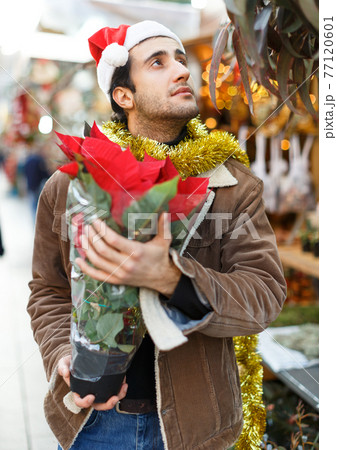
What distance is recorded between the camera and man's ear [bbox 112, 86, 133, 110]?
4.60 feet

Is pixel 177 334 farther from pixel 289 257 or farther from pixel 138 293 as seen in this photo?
pixel 289 257

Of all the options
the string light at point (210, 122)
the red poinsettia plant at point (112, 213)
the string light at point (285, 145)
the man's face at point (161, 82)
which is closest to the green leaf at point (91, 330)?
the red poinsettia plant at point (112, 213)

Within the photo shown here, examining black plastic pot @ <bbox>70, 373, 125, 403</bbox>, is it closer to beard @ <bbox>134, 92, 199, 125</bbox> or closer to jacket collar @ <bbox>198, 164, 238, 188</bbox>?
jacket collar @ <bbox>198, 164, 238, 188</bbox>

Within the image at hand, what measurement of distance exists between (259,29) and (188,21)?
11.6ft

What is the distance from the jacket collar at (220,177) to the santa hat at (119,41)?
438 millimetres

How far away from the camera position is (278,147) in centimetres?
430

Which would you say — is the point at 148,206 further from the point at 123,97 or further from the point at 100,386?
the point at 123,97

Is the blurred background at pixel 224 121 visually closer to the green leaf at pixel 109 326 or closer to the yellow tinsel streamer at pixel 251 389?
the yellow tinsel streamer at pixel 251 389

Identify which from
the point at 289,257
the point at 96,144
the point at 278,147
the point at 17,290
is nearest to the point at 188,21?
the point at 278,147

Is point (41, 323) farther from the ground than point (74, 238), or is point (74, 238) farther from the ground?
point (74, 238)

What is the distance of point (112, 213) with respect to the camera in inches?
34.9

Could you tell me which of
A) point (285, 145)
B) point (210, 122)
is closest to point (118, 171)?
point (285, 145)

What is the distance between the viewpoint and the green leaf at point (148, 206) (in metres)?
0.84

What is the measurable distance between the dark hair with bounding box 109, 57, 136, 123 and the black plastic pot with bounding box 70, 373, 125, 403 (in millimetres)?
820
